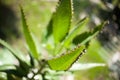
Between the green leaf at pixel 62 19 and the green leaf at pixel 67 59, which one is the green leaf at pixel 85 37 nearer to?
the green leaf at pixel 62 19

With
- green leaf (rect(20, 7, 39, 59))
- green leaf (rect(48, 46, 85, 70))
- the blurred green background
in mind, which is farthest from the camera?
the blurred green background

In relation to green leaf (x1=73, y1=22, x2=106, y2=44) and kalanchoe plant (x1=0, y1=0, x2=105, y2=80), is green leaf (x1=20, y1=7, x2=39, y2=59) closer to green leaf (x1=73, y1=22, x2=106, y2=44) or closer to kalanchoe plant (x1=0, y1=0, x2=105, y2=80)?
kalanchoe plant (x1=0, y1=0, x2=105, y2=80)

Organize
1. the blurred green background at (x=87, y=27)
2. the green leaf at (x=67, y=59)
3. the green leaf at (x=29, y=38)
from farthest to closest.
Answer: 1. the blurred green background at (x=87, y=27)
2. the green leaf at (x=29, y=38)
3. the green leaf at (x=67, y=59)

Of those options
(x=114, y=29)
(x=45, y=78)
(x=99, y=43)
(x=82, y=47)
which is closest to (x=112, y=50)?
(x=99, y=43)

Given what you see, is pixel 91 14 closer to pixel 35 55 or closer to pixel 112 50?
pixel 112 50

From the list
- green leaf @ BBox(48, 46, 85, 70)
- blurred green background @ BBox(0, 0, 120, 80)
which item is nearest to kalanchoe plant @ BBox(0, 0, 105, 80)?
green leaf @ BBox(48, 46, 85, 70)

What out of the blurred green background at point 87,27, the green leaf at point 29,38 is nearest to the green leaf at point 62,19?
the green leaf at point 29,38

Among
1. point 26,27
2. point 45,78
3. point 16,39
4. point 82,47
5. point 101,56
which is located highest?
point 16,39
